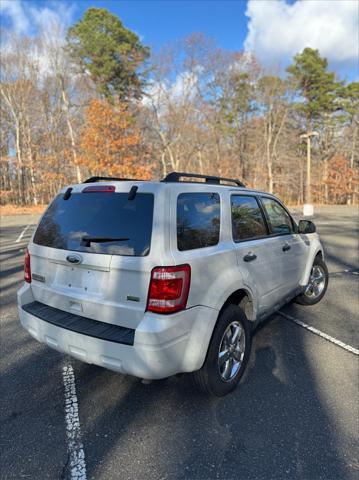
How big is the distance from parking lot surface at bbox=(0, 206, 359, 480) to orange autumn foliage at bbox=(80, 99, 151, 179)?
22588 mm

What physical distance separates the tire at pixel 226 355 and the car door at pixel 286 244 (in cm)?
109

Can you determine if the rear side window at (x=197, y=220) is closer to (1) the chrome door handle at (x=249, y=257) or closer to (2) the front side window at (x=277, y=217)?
(1) the chrome door handle at (x=249, y=257)

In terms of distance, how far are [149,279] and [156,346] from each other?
0.45m

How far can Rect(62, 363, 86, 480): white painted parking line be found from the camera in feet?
6.75

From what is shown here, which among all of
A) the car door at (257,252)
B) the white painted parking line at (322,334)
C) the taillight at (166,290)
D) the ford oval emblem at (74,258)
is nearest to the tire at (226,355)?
the car door at (257,252)

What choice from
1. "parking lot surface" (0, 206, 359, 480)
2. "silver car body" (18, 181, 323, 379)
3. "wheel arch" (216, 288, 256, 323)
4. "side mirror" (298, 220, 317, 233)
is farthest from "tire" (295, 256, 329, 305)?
"silver car body" (18, 181, 323, 379)

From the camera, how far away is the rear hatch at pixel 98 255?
229 cm

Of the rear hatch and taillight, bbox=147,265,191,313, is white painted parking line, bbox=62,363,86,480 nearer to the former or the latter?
the rear hatch

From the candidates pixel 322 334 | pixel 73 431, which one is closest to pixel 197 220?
pixel 73 431

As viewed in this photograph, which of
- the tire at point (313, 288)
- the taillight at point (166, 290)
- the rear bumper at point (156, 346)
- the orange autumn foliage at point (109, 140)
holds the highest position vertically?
the orange autumn foliage at point (109, 140)

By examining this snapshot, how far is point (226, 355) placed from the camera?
2760 mm

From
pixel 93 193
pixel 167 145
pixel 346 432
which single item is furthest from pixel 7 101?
pixel 346 432

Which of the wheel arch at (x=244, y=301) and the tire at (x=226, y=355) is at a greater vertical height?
the wheel arch at (x=244, y=301)

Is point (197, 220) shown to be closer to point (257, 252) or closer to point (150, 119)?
point (257, 252)
